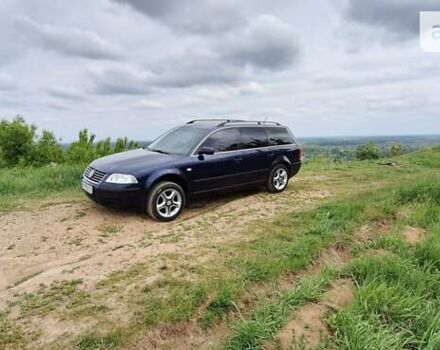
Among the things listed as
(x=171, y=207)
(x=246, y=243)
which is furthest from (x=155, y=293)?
(x=171, y=207)

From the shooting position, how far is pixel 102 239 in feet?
17.2

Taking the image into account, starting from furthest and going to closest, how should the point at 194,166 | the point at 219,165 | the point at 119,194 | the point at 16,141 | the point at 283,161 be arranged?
the point at 16,141
the point at 283,161
the point at 219,165
the point at 194,166
the point at 119,194

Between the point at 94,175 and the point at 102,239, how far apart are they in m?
1.36


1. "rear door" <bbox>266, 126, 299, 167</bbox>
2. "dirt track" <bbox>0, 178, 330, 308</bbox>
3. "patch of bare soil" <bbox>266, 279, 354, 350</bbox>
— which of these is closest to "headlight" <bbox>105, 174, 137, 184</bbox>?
"dirt track" <bbox>0, 178, 330, 308</bbox>

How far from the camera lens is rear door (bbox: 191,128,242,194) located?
6535 millimetres

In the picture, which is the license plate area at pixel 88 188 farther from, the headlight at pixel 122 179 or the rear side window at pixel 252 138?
the rear side window at pixel 252 138

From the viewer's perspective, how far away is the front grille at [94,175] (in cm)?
600

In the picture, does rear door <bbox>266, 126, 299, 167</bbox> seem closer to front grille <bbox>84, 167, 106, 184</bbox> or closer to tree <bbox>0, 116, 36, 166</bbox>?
front grille <bbox>84, 167, 106, 184</bbox>

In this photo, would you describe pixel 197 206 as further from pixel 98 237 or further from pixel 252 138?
pixel 98 237

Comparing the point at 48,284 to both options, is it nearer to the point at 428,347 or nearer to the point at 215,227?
the point at 215,227

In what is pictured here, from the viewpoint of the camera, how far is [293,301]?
141 inches

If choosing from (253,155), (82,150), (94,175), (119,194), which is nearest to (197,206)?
(253,155)

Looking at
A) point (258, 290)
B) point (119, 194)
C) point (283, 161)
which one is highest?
point (283, 161)

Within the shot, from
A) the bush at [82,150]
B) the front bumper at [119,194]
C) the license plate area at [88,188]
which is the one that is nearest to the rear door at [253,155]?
the front bumper at [119,194]
